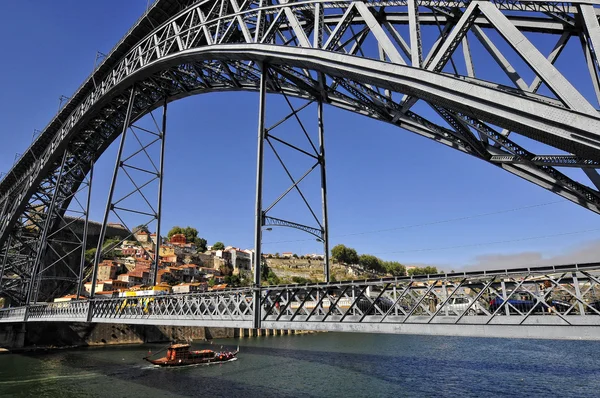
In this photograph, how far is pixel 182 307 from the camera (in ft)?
47.6

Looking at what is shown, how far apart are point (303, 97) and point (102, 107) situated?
19.9 metres

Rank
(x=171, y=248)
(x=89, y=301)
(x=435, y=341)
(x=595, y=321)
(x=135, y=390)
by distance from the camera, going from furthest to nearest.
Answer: (x=171, y=248) < (x=435, y=341) < (x=135, y=390) < (x=89, y=301) < (x=595, y=321)

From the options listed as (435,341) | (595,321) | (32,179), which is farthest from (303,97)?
(435,341)

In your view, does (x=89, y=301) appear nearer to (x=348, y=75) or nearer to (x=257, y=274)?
(x=257, y=274)

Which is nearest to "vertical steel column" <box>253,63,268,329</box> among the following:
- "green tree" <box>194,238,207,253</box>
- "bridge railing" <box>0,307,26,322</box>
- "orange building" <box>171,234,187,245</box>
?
"bridge railing" <box>0,307,26,322</box>

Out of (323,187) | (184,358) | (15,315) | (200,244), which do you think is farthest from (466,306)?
(200,244)

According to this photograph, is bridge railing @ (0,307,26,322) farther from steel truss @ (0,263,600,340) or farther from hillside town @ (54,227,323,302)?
hillside town @ (54,227,323,302)

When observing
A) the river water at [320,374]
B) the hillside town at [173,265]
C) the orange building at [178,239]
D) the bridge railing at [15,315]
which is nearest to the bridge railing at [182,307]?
the river water at [320,374]

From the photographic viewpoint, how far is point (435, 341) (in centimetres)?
5153

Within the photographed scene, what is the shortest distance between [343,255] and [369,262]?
11.3m

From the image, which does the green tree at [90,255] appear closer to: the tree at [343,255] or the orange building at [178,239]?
the orange building at [178,239]

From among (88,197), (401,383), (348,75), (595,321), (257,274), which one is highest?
(88,197)

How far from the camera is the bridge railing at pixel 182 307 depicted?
495 inches

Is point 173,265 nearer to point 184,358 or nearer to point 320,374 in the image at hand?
point 184,358
